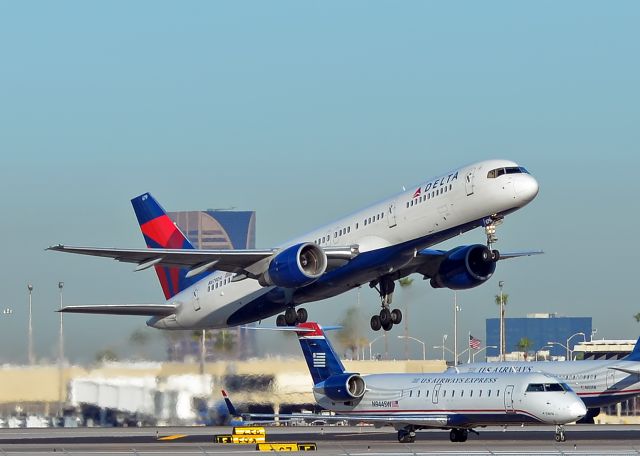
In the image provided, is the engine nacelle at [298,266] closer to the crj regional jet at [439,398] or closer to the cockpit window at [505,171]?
the cockpit window at [505,171]

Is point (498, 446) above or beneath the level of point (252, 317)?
beneath

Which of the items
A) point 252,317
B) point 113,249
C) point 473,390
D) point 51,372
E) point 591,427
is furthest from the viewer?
point 591,427

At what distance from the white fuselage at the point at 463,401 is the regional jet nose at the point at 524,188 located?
50.8 ft

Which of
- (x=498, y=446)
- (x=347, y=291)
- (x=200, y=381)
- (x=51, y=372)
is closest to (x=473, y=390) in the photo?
(x=498, y=446)

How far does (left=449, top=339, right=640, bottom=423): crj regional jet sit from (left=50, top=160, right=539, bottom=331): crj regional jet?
1631 centimetres

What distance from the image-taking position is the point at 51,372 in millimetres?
68938

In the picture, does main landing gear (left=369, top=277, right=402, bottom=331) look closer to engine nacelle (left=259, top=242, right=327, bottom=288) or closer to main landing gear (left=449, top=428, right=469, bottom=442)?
engine nacelle (left=259, top=242, right=327, bottom=288)

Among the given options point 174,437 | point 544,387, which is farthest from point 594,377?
point 174,437

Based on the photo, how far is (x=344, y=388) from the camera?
66.8 metres

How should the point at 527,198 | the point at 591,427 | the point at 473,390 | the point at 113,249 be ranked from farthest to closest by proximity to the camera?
the point at 591,427, the point at 473,390, the point at 113,249, the point at 527,198

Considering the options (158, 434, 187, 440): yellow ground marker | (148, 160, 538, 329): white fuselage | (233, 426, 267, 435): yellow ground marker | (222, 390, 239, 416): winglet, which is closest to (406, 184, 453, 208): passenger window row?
(148, 160, 538, 329): white fuselage

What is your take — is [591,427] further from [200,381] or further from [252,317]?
[252,317]

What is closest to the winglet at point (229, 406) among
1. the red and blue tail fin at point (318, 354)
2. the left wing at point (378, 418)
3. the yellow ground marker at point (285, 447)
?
the left wing at point (378, 418)

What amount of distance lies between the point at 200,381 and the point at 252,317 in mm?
13964
